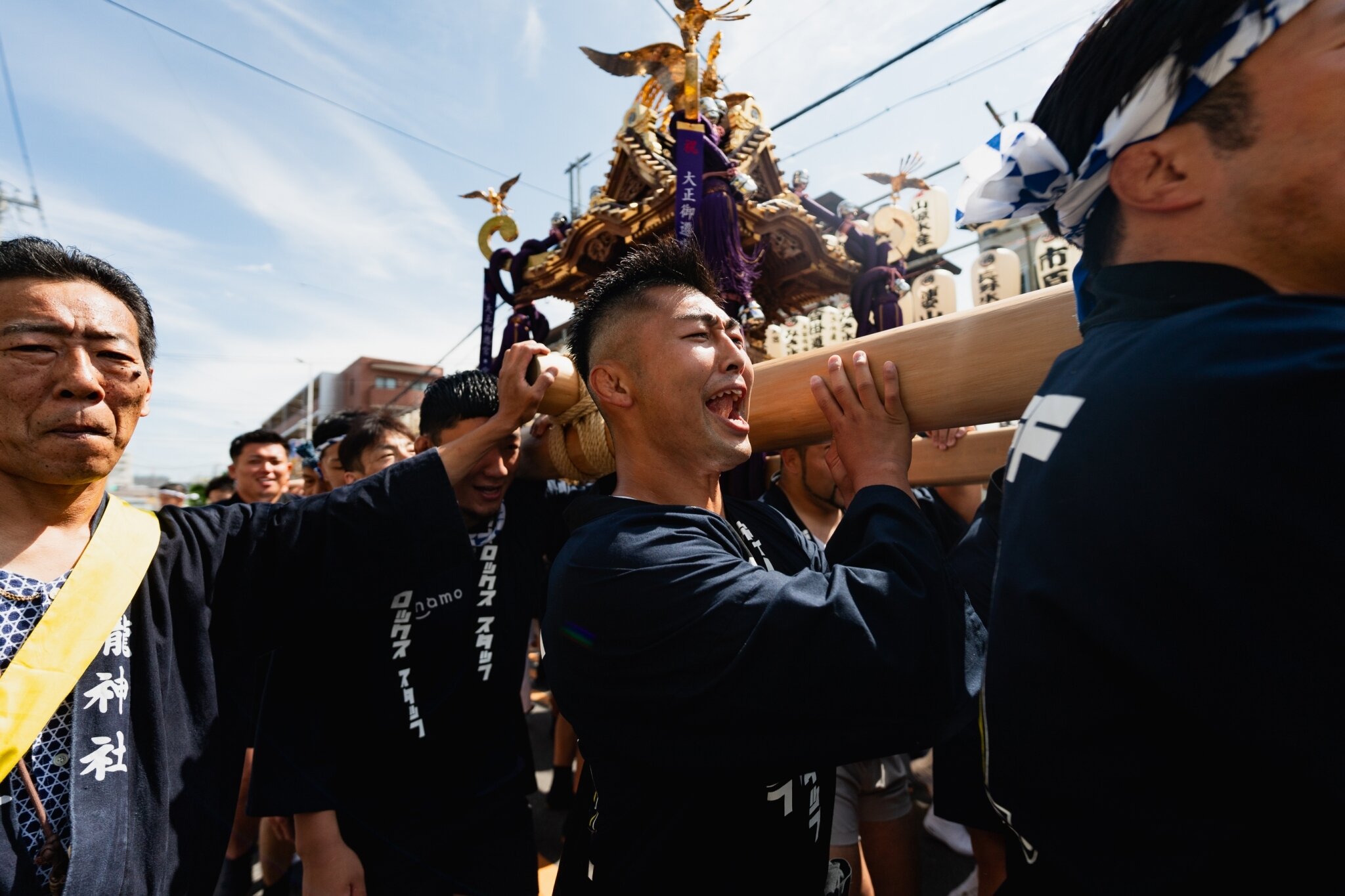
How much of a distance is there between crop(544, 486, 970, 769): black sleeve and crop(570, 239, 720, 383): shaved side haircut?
2.26ft

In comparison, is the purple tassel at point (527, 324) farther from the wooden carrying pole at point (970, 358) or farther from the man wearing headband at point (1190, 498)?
the man wearing headband at point (1190, 498)

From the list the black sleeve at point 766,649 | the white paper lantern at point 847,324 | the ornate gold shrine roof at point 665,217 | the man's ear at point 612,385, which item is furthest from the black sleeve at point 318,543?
the white paper lantern at point 847,324

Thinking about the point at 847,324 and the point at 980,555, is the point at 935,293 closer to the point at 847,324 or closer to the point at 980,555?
the point at 847,324

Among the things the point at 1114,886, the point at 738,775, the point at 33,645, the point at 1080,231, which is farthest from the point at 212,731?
the point at 1080,231

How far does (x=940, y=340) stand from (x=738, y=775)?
0.86m

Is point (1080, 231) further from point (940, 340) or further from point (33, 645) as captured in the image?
point (33, 645)

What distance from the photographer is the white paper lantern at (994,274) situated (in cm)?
568

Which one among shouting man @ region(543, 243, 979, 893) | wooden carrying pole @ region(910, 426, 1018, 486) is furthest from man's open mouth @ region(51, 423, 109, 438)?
wooden carrying pole @ region(910, 426, 1018, 486)

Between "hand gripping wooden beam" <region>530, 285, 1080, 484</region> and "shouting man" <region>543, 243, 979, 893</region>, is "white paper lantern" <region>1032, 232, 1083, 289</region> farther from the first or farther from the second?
"shouting man" <region>543, 243, 979, 893</region>

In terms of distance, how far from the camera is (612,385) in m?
1.63

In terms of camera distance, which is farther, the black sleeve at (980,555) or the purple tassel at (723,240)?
the purple tassel at (723,240)

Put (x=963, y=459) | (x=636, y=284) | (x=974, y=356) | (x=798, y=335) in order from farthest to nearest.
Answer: (x=798, y=335), (x=963, y=459), (x=636, y=284), (x=974, y=356)

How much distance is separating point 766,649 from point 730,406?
68 centimetres

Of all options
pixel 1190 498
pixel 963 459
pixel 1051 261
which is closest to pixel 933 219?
pixel 1051 261
